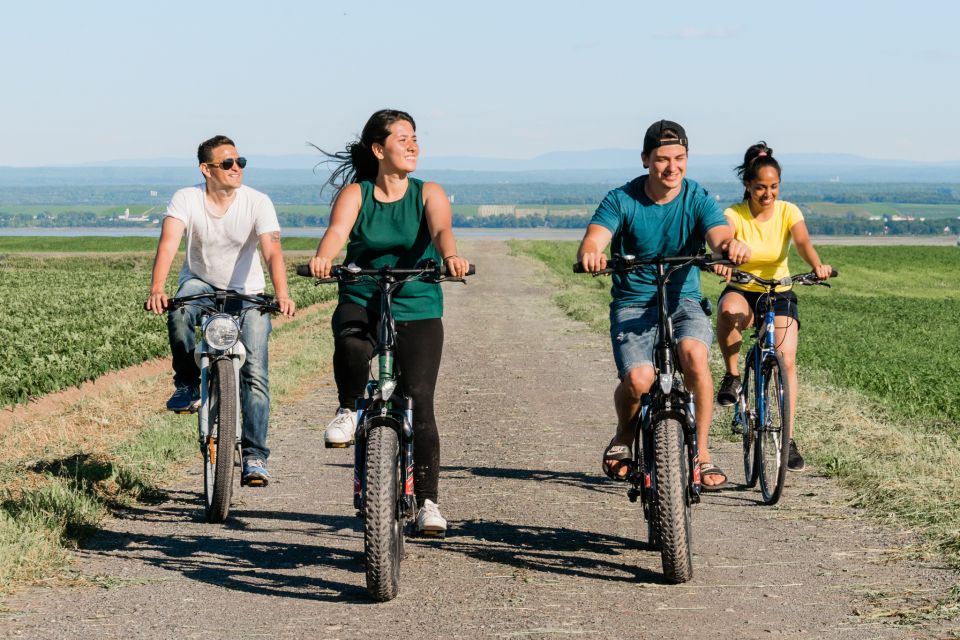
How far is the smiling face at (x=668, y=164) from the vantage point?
21.2ft

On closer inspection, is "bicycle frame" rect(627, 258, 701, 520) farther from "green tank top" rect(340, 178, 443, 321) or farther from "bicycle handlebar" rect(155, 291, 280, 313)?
"bicycle handlebar" rect(155, 291, 280, 313)

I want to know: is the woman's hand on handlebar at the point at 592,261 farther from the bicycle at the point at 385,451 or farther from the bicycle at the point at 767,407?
the bicycle at the point at 767,407

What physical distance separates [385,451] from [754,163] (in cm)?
372

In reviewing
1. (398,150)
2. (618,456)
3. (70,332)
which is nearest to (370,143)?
(398,150)

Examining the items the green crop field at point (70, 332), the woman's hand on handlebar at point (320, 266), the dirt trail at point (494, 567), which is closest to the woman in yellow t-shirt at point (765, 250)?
the dirt trail at point (494, 567)

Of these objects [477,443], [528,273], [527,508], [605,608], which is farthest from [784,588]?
[528,273]

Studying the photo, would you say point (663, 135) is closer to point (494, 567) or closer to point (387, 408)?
point (387, 408)

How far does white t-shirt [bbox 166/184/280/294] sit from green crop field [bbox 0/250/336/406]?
24.3 feet

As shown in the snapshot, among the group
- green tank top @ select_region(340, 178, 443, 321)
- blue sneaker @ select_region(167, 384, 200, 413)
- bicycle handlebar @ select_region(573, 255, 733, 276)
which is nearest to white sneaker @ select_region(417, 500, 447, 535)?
green tank top @ select_region(340, 178, 443, 321)

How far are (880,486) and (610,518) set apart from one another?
1784 mm

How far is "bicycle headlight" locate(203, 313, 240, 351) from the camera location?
7168 mm

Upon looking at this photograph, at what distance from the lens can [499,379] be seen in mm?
14016

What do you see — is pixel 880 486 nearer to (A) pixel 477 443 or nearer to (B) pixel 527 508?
(B) pixel 527 508

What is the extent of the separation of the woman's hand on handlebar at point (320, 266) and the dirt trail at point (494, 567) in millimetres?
1417
